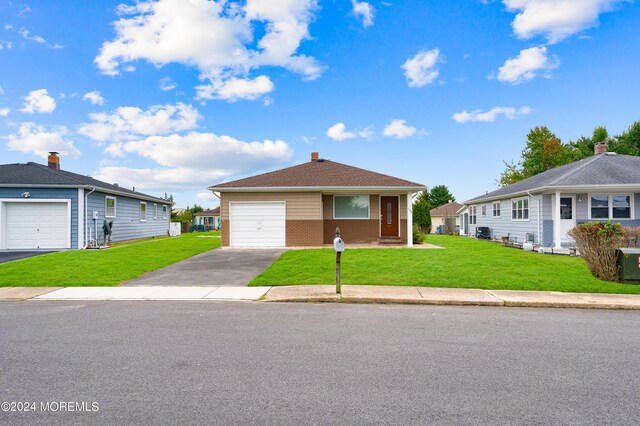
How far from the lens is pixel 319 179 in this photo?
18812mm

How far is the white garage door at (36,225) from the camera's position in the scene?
17641 mm

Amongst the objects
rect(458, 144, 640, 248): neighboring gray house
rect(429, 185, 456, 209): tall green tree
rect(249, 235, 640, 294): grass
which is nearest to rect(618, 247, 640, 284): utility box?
rect(249, 235, 640, 294): grass

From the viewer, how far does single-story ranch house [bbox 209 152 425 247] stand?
18094 millimetres

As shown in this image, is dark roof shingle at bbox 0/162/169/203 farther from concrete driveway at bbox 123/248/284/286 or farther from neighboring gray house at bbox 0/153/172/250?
concrete driveway at bbox 123/248/284/286

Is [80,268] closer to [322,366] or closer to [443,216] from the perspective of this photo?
[322,366]

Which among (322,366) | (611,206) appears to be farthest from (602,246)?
(611,206)

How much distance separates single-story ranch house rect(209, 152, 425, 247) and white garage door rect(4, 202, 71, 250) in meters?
8.32

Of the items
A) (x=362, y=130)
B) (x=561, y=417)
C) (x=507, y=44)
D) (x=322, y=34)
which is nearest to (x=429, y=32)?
(x=507, y=44)

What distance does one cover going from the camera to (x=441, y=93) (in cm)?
2111

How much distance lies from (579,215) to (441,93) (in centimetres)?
1025

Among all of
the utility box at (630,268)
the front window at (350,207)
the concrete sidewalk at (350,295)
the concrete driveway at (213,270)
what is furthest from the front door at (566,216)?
the concrete driveway at (213,270)

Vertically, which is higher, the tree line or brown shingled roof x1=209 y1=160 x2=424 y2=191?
the tree line

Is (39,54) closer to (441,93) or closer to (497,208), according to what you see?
(441,93)

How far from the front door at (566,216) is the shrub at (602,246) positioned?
26.5 feet
